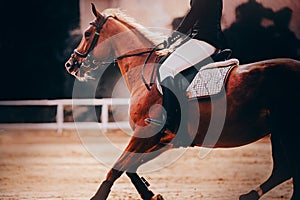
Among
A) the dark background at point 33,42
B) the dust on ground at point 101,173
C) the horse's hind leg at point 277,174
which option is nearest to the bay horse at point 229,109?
the horse's hind leg at point 277,174

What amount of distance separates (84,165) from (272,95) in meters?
2.93

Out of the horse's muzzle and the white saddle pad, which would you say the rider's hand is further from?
the horse's muzzle

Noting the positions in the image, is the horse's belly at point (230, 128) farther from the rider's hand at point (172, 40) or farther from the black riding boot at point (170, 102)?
the rider's hand at point (172, 40)

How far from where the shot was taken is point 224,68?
11.5 feet

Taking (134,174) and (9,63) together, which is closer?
(134,174)

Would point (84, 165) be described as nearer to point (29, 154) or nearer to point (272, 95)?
point (29, 154)

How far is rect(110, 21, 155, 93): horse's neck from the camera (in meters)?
3.83

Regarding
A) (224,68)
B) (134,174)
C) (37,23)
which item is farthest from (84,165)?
(224,68)

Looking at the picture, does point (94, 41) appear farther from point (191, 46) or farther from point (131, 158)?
→ point (131, 158)

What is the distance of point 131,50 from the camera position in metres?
3.88

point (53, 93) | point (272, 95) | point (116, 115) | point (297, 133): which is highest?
point (272, 95)

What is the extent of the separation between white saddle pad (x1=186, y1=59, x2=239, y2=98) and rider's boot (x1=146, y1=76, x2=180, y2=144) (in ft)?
0.35

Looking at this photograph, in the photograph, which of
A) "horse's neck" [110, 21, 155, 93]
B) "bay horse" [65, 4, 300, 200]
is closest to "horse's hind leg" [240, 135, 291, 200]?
"bay horse" [65, 4, 300, 200]

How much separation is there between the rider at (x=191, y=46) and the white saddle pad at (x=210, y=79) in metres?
0.11
